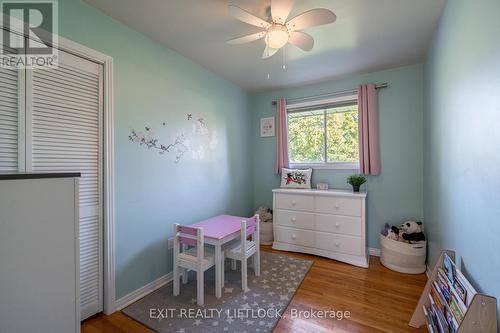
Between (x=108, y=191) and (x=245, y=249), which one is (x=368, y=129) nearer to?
(x=245, y=249)

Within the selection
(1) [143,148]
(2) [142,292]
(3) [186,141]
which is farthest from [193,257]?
(3) [186,141]

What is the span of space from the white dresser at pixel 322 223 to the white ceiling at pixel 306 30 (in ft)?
5.23

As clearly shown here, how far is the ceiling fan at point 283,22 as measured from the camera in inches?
56.7

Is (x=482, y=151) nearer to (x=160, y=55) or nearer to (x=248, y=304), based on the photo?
(x=248, y=304)

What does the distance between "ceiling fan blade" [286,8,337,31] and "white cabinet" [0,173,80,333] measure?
167cm

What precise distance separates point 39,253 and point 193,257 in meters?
1.14

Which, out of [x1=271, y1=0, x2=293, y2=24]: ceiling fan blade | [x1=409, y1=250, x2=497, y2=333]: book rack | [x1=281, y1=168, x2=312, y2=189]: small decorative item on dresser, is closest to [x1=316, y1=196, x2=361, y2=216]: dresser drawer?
[x1=281, y1=168, x2=312, y2=189]: small decorative item on dresser

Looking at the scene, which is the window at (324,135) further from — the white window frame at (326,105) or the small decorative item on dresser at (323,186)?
the small decorative item on dresser at (323,186)

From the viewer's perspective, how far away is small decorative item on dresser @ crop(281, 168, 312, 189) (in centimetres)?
323

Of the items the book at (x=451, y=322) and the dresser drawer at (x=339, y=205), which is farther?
the dresser drawer at (x=339, y=205)

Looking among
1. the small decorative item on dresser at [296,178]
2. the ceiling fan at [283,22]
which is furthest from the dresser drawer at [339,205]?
the ceiling fan at [283,22]

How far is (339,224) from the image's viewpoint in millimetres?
2719

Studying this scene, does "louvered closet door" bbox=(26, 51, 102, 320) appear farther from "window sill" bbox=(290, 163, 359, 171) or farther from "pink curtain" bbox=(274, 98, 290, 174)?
"window sill" bbox=(290, 163, 359, 171)

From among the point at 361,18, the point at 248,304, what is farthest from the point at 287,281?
the point at 361,18
